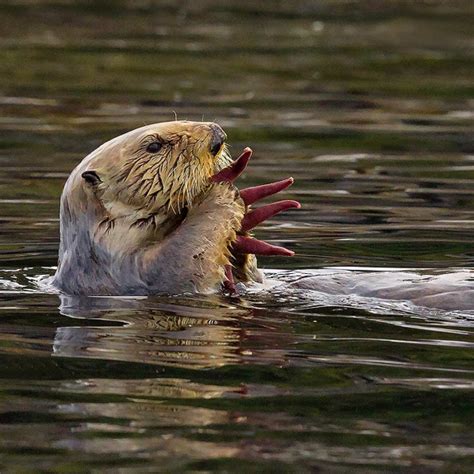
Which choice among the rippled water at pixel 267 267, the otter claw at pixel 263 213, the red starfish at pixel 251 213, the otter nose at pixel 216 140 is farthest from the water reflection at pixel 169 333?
the otter nose at pixel 216 140

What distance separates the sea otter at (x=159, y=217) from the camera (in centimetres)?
611

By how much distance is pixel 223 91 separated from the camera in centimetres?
1306

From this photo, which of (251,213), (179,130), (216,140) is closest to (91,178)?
(179,130)

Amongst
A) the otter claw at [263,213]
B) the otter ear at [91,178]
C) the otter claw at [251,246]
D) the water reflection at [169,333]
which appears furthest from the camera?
the otter ear at [91,178]

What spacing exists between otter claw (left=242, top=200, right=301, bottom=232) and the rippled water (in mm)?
296

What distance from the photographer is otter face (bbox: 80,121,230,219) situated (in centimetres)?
625

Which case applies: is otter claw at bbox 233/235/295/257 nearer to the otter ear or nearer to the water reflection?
the water reflection

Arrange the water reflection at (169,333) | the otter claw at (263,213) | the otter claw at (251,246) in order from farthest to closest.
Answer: the otter claw at (251,246) < the otter claw at (263,213) < the water reflection at (169,333)

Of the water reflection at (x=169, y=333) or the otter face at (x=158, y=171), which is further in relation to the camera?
the otter face at (x=158, y=171)

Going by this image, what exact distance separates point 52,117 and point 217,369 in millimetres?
7154

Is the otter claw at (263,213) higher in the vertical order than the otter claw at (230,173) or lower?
lower

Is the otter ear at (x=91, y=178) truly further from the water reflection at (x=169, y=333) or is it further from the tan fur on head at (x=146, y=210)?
the water reflection at (x=169, y=333)

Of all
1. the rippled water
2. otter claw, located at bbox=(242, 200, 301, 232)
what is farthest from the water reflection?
otter claw, located at bbox=(242, 200, 301, 232)

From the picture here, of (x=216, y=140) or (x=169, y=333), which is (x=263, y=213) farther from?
(x=169, y=333)
